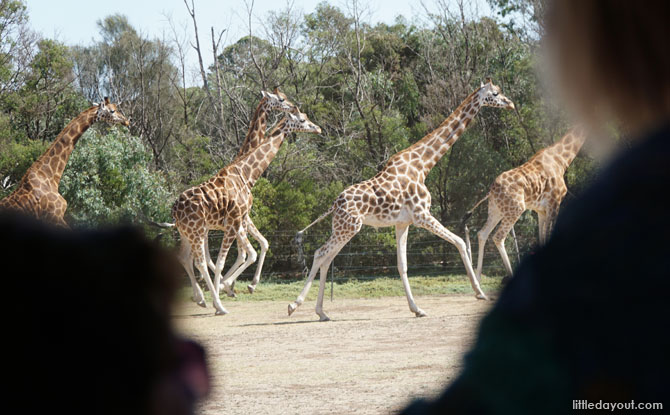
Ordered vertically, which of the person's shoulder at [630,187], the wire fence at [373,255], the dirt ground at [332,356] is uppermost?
the person's shoulder at [630,187]

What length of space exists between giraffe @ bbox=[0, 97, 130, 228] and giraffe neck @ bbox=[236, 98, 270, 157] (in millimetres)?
2251

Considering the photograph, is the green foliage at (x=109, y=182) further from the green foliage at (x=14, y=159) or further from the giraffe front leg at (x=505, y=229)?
the giraffe front leg at (x=505, y=229)

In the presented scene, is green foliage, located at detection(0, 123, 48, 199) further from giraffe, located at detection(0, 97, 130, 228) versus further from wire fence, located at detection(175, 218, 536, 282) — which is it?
giraffe, located at detection(0, 97, 130, 228)

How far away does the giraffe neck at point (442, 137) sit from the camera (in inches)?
380

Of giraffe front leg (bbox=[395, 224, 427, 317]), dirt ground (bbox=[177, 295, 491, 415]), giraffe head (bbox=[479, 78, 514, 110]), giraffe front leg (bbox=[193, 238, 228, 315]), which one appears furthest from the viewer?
giraffe head (bbox=[479, 78, 514, 110])

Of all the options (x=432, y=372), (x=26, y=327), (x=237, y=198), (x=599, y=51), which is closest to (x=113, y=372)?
(x=26, y=327)

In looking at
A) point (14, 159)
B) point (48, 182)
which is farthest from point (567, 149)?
point (14, 159)

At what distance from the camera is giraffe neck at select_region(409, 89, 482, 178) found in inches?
380

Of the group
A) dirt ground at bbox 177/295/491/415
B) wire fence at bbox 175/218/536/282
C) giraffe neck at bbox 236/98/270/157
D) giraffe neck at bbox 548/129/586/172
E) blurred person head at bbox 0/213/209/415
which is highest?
giraffe neck at bbox 236/98/270/157

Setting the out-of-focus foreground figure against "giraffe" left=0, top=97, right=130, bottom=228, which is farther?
"giraffe" left=0, top=97, right=130, bottom=228

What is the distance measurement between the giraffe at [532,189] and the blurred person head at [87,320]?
10.9m

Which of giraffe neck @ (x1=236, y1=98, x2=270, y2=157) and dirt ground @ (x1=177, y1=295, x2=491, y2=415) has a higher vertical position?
giraffe neck @ (x1=236, y1=98, x2=270, y2=157)

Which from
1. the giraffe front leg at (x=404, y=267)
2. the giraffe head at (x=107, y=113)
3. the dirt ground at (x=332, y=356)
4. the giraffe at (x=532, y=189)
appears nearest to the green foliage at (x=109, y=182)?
the giraffe head at (x=107, y=113)

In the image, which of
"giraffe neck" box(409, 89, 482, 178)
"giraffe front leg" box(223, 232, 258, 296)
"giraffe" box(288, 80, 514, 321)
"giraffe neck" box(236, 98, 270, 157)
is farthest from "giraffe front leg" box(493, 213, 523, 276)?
"giraffe neck" box(236, 98, 270, 157)
